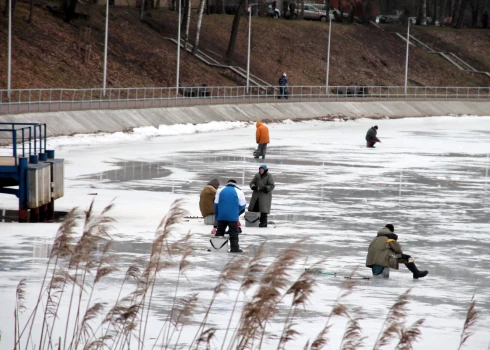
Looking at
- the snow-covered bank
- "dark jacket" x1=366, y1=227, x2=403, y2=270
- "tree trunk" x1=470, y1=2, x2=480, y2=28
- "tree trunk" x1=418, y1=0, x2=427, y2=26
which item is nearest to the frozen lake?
"dark jacket" x1=366, y1=227, x2=403, y2=270

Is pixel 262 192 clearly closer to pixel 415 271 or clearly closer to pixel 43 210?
pixel 43 210

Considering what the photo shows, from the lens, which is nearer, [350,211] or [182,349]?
[182,349]

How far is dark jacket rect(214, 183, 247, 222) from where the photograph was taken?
52.6 feet

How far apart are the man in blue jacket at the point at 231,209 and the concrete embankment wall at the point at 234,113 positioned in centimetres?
2244

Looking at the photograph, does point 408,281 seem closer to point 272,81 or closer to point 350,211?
point 350,211

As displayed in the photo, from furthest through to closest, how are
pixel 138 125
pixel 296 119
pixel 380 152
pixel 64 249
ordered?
pixel 296 119 → pixel 138 125 → pixel 380 152 → pixel 64 249

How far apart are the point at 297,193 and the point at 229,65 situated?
4376cm

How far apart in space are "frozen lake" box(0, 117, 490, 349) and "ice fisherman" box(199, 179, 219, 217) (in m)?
0.52

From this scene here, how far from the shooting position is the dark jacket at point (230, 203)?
16033 mm

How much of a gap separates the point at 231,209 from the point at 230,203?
11 cm

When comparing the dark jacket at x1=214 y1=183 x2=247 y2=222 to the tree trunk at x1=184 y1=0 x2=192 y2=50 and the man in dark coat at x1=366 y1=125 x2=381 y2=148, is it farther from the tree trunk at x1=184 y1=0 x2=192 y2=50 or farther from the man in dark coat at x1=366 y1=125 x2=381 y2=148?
the tree trunk at x1=184 y1=0 x2=192 y2=50

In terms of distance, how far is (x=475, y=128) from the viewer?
56062 mm

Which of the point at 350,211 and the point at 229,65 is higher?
the point at 229,65

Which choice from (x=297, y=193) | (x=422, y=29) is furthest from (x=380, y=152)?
(x=422, y=29)
